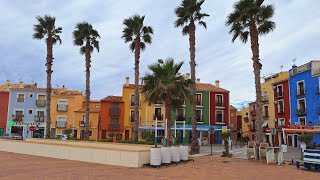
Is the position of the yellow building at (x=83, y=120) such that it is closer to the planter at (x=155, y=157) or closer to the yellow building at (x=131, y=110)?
the yellow building at (x=131, y=110)

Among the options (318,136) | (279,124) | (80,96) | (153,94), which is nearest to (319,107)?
(318,136)

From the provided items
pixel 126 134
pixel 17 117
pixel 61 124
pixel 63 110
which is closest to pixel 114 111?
pixel 126 134

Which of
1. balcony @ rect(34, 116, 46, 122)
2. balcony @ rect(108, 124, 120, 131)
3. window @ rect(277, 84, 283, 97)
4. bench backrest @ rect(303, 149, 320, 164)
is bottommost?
bench backrest @ rect(303, 149, 320, 164)

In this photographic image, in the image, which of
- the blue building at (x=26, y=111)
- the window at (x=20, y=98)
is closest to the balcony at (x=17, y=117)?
the blue building at (x=26, y=111)

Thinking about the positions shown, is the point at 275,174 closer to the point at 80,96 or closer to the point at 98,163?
the point at 98,163

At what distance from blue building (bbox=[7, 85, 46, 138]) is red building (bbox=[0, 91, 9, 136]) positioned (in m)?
0.94

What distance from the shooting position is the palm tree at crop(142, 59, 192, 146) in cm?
2028

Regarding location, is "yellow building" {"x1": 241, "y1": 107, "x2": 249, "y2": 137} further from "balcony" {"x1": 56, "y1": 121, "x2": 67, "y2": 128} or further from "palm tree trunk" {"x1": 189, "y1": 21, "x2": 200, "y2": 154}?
"palm tree trunk" {"x1": 189, "y1": 21, "x2": 200, "y2": 154}

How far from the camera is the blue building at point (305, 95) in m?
38.3

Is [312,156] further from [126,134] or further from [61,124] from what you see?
[61,124]

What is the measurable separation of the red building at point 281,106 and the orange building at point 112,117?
942 inches

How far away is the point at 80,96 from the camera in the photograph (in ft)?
187

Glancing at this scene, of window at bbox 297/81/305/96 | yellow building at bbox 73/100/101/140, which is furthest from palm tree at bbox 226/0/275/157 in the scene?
yellow building at bbox 73/100/101/140

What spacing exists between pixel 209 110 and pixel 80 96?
2371cm
